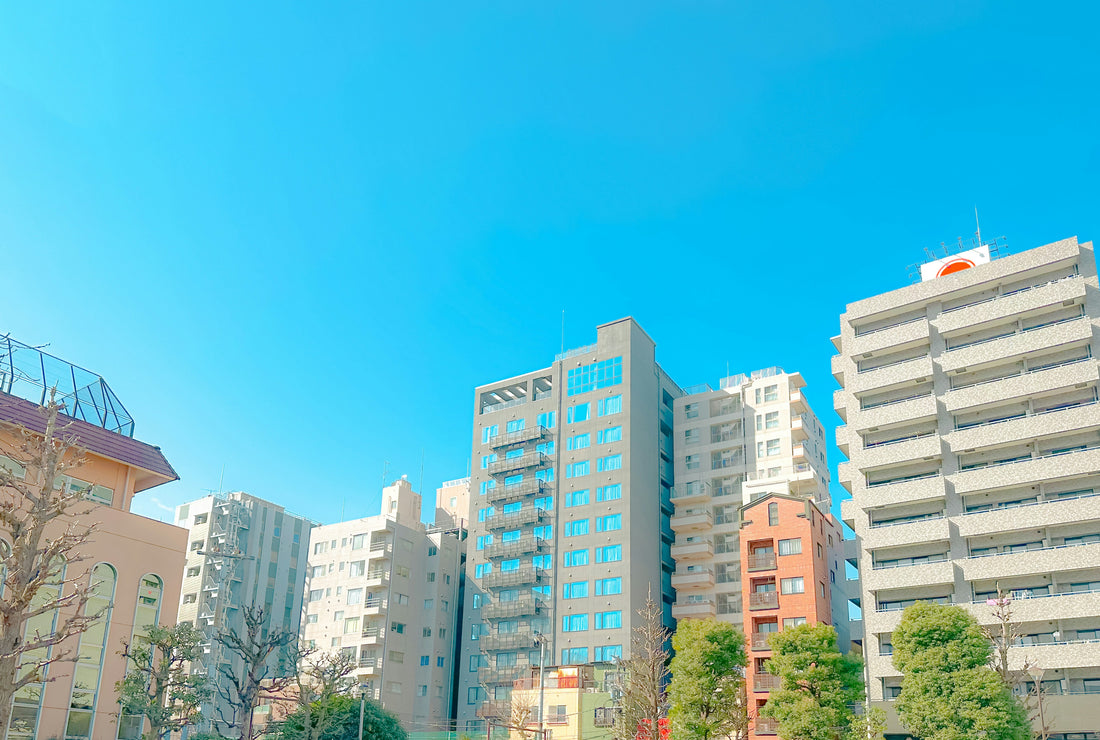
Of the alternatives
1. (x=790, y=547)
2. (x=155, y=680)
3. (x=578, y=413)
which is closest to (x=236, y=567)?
(x=578, y=413)

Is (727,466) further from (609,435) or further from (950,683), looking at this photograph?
(950,683)

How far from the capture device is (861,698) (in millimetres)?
51656

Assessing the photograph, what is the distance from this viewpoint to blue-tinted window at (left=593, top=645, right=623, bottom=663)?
254ft

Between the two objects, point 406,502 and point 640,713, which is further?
point 406,502

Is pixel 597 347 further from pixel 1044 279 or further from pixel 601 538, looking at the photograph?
pixel 1044 279

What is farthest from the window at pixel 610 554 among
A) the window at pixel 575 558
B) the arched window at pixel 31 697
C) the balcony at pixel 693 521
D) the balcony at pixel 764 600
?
the arched window at pixel 31 697

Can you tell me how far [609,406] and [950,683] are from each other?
47.1 m

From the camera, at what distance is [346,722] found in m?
55.5

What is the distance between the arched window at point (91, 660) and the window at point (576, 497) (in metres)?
49.2

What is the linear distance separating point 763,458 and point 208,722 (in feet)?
215

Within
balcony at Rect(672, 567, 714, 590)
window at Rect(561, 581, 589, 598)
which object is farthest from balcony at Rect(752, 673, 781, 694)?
window at Rect(561, 581, 589, 598)

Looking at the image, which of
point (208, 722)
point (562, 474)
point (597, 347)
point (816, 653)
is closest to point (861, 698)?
point (816, 653)

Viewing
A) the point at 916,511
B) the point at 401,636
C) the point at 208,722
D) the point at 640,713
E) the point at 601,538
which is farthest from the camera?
the point at 208,722

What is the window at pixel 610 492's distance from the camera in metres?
84.1
